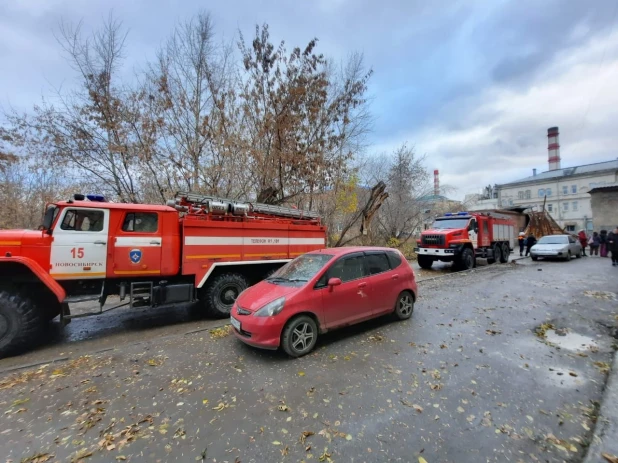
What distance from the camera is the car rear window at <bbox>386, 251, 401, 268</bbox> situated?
6077 millimetres

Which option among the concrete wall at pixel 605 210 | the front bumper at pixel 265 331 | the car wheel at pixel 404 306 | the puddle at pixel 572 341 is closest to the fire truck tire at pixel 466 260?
the puddle at pixel 572 341

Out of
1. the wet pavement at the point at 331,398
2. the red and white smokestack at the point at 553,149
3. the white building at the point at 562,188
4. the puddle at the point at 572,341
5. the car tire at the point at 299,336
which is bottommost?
the wet pavement at the point at 331,398

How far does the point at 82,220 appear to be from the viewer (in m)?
5.56

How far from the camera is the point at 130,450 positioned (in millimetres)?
2650

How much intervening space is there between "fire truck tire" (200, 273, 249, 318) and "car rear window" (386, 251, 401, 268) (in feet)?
11.3

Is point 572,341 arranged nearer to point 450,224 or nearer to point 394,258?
point 394,258

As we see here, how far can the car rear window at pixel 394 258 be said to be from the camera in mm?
6077

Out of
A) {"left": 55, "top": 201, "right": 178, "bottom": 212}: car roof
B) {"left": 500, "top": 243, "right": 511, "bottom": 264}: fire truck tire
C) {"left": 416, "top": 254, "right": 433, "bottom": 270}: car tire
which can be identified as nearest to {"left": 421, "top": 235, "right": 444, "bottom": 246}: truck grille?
{"left": 416, "top": 254, "right": 433, "bottom": 270}: car tire

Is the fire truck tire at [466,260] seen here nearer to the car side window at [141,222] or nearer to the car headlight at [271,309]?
the car headlight at [271,309]

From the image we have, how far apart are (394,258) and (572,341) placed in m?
3.23

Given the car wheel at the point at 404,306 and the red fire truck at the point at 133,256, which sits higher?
the red fire truck at the point at 133,256

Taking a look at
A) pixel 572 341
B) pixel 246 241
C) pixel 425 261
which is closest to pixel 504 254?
pixel 425 261

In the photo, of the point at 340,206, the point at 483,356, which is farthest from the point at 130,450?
the point at 340,206

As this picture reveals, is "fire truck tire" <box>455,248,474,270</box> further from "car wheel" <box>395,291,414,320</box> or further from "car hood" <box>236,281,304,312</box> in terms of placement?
"car hood" <box>236,281,304,312</box>
